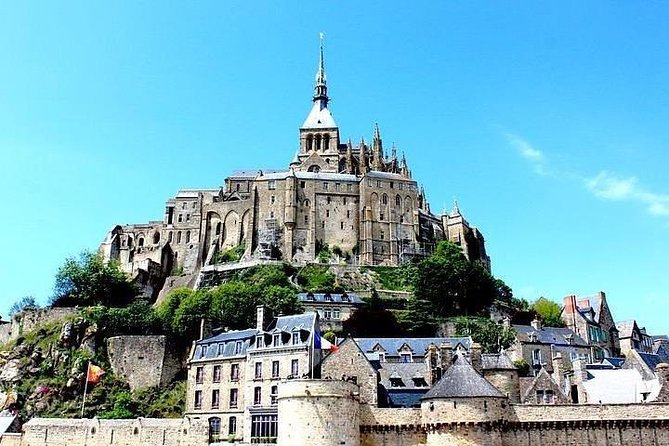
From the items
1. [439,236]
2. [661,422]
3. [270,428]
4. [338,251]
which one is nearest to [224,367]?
[270,428]

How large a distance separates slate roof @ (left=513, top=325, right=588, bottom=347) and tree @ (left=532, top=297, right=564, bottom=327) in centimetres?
953

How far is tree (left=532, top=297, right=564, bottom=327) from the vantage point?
72637mm

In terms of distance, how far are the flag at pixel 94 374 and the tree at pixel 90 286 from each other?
21.5m

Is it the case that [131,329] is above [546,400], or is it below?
above

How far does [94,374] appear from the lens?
55969mm

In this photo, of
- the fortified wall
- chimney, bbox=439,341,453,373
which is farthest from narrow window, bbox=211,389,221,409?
chimney, bbox=439,341,453,373

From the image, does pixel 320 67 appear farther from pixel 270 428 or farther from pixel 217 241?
pixel 270 428

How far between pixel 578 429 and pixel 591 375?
272 inches

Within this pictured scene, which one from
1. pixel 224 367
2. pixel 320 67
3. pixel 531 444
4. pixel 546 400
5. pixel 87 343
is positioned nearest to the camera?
pixel 531 444

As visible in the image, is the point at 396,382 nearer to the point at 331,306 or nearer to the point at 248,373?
the point at 248,373

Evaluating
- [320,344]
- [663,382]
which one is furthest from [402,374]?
[663,382]

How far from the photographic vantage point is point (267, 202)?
9388cm

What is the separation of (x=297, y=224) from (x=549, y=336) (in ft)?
132

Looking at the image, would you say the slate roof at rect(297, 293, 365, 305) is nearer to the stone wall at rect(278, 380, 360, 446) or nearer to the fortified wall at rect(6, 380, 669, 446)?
the fortified wall at rect(6, 380, 669, 446)
